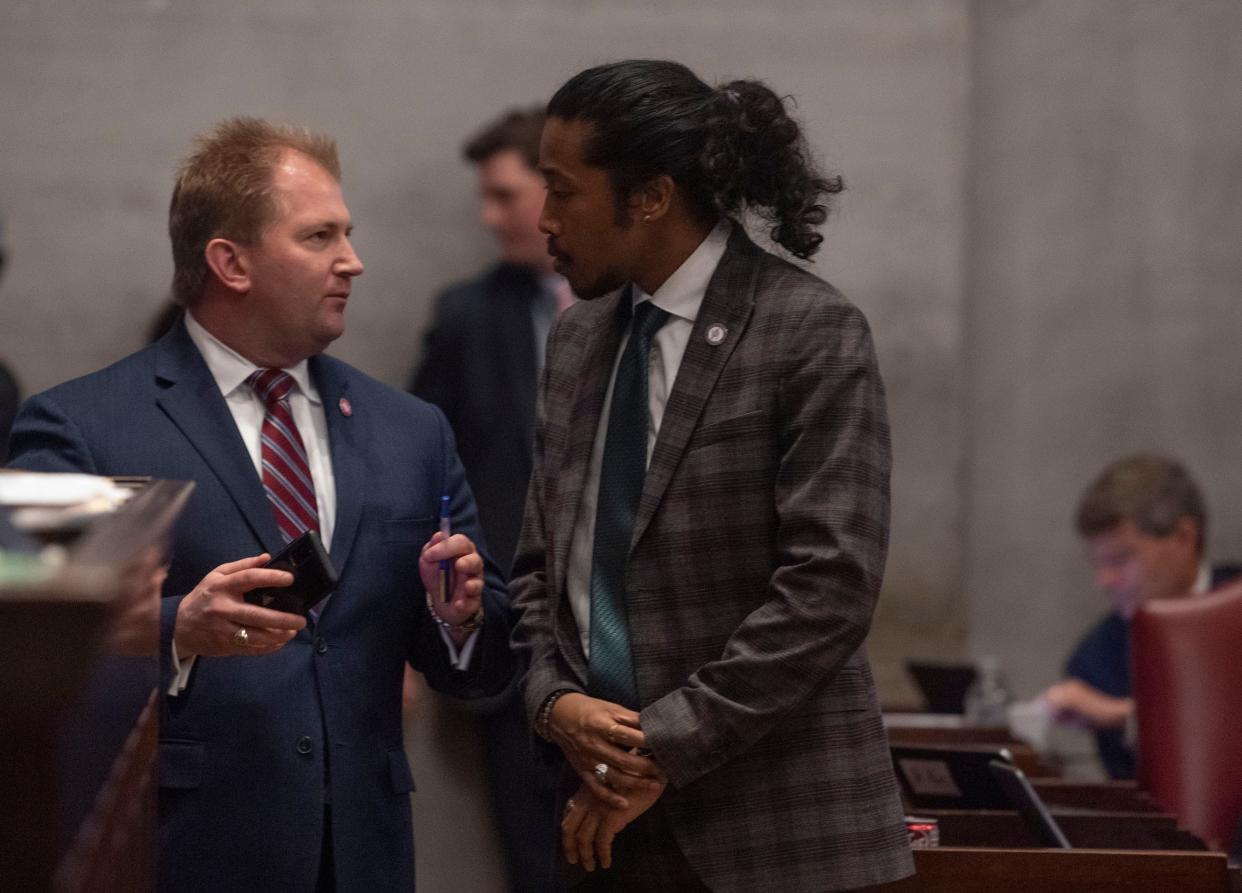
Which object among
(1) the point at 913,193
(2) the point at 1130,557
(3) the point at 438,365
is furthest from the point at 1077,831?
(1) the point at 913,193

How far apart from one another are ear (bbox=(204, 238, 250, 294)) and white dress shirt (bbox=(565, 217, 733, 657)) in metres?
0.66

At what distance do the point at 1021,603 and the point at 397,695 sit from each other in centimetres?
322

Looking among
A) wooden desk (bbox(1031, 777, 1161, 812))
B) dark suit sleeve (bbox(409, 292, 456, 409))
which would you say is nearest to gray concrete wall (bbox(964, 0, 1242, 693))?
dark suit sleeve (bbox(409, 292, 456, 409))

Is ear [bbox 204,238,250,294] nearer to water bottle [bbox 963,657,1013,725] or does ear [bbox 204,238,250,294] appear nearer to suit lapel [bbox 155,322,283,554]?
suit lapel [bbox 155,322,283,554]

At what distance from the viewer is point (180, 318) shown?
272 centimetres

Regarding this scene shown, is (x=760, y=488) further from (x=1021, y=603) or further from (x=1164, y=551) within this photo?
(x=1021, y=603)

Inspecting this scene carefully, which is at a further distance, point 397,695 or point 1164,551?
point 1164,551

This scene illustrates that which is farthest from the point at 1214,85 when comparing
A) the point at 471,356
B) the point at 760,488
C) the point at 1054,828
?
the point at 760,488

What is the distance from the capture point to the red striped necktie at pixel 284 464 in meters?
2.53

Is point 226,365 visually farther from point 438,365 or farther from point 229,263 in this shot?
point 438,365

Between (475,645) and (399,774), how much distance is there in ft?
0.72

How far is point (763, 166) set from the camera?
2.34 m

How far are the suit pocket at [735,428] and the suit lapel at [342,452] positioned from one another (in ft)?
1.98

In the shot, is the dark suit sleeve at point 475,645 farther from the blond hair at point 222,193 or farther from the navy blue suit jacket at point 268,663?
the blond hair at point 222,193
